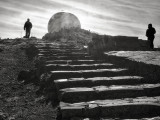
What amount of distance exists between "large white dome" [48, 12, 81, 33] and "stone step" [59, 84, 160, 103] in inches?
640

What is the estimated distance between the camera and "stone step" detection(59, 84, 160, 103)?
4.15 meters

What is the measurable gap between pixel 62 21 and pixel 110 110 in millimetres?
17428

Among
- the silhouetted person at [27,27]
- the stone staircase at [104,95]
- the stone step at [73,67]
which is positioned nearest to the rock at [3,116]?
the stone staircase at [104,95]

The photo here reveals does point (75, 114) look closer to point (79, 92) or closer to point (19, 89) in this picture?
point (79, 92)

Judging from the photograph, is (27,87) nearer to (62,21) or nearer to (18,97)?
(18,97)

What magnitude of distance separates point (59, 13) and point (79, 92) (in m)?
17.8

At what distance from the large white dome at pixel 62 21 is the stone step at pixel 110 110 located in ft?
55.4

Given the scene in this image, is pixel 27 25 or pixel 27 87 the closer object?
pixel 27 87

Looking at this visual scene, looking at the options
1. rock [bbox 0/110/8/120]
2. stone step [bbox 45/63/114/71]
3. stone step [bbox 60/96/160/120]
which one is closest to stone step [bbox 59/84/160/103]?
stone step [bbox 60/96/160/120]

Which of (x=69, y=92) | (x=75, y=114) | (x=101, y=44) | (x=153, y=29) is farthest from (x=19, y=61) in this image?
(x=153, y=29)

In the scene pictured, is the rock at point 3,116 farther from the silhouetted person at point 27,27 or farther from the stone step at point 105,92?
the silhouetted person at point 27,27

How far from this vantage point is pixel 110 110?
369 cm

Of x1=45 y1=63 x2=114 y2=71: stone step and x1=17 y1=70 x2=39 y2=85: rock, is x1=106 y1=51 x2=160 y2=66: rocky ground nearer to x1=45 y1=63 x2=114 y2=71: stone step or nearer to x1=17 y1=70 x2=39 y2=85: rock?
x1=45 y1=63 x2=114 y2=71: stone step

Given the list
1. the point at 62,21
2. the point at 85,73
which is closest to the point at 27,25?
the point at 62,21
